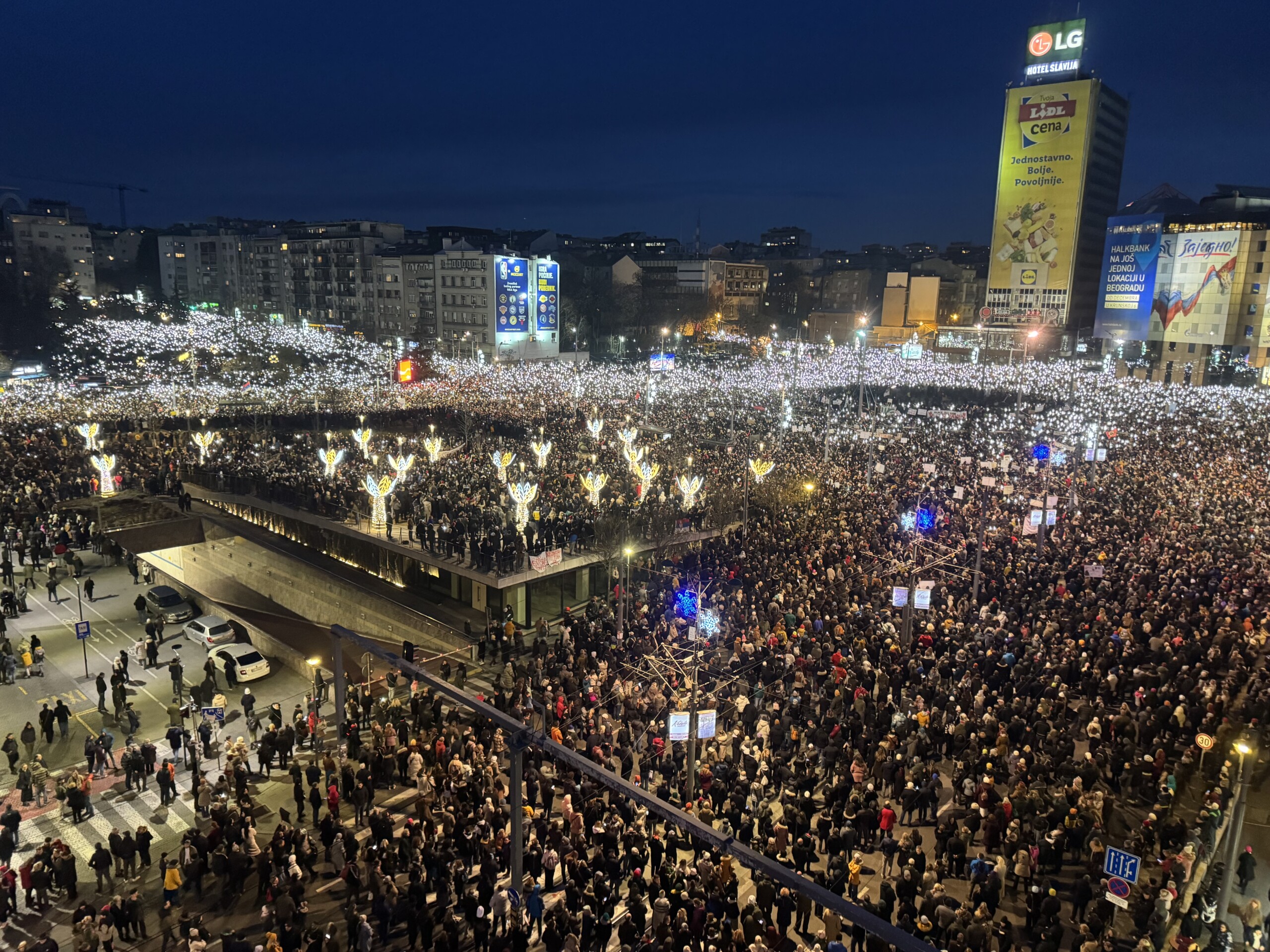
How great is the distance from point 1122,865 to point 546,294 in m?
76.5

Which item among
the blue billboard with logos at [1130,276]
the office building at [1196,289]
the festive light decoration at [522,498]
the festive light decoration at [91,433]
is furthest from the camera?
the blue billboard with logos at [1130,276]

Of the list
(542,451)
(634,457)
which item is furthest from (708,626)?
(542,451)

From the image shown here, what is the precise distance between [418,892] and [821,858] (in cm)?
585

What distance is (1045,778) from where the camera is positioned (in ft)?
41.7

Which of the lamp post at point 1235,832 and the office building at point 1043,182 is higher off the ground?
the office building at point 1043,182

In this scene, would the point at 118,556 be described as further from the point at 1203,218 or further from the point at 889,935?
the point at 1203,218

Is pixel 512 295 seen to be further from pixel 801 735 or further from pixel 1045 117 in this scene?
pixel 801 735

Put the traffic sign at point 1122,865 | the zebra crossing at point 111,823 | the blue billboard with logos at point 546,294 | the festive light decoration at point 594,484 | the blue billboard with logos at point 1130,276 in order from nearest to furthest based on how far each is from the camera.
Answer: the traffic sign at point 1122,865
the zebra crossing at point 111,823
the festive light decoration at point 594,484
the blue billboard with logos at point 1130,276
the blue billboard with logos at point 546,294

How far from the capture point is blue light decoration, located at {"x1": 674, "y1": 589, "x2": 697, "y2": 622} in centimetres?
1780

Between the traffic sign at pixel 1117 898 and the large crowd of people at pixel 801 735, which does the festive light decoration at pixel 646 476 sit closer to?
the large crowd of people at pixel 801 735

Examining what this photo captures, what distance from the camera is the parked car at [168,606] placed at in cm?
2300

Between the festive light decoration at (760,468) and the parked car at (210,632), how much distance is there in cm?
1720

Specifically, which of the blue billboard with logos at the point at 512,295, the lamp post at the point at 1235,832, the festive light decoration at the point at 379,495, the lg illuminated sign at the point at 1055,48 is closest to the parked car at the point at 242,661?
the festive light decoration at the point at 379,495

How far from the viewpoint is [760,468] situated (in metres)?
28.8
